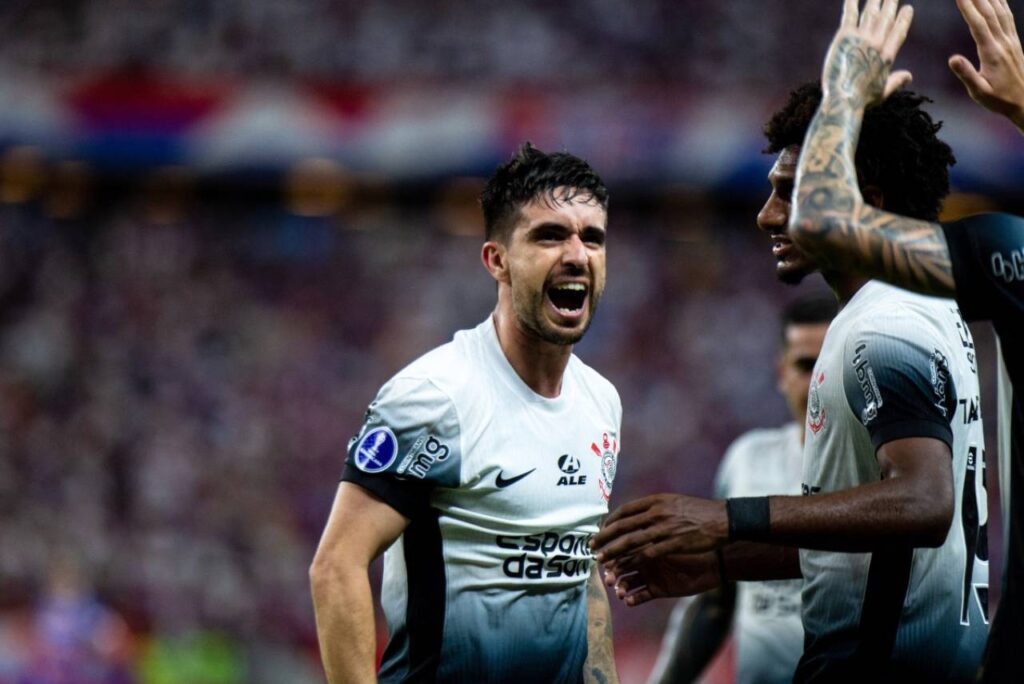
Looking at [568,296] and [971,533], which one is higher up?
[568,296]

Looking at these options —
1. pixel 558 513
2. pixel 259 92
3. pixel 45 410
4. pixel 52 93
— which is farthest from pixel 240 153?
pixel 558 513

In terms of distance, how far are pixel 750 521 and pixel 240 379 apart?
1459cm

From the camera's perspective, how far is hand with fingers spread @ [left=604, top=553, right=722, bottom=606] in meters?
3.24

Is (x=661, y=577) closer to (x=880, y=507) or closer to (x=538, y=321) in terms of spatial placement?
(x=880, y=507)

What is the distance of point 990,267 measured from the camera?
2705 millimetres

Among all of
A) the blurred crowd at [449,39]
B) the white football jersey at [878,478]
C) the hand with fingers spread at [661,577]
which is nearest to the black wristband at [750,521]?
the hand with fingers spread at [661,577]

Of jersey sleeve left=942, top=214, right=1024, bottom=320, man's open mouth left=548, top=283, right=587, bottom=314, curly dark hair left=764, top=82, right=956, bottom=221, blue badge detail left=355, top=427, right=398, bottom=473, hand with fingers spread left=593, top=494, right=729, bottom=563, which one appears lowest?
hand with fingers spread left=593, top=494, right=729, bottom=563

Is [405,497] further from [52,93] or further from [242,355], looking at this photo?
[52,93]

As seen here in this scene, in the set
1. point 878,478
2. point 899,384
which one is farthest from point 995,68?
point 878,478

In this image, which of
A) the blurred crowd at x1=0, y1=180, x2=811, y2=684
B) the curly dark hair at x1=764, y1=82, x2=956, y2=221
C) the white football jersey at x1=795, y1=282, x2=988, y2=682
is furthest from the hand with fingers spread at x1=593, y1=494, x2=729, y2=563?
the blurred crowd at x1=0, y1=180, x2=811, y2=684

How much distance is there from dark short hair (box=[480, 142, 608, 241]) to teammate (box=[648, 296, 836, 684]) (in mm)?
1895

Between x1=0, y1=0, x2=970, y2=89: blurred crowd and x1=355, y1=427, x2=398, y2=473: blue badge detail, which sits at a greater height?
x1=0, y1=0, x2=970, y2=89: blurred crowd

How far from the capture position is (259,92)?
1820cm

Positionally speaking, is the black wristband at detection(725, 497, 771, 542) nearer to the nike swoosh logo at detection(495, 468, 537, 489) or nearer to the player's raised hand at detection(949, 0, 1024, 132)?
the nike swoosh logo at detection(495, 468, 537, 489)
